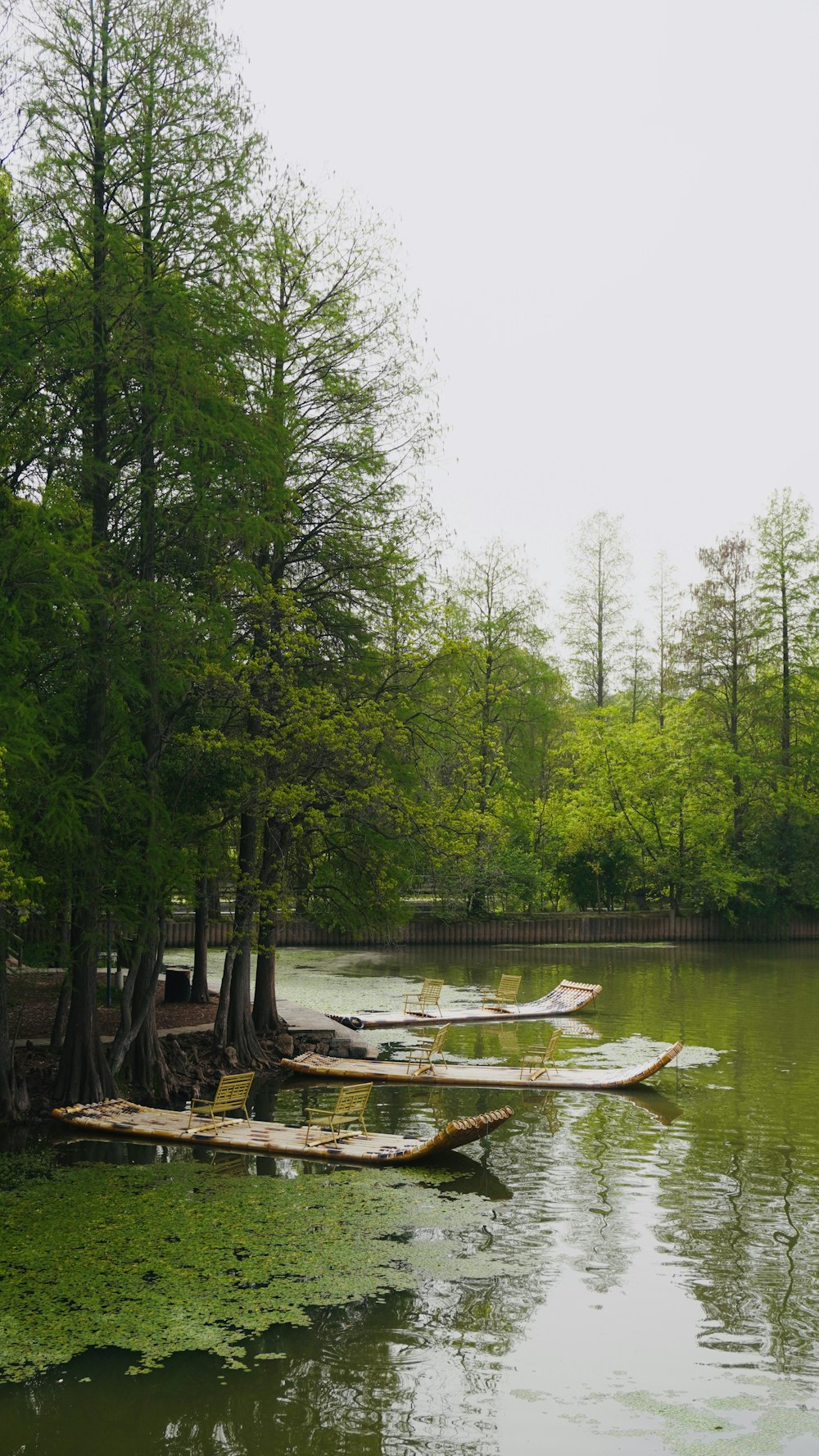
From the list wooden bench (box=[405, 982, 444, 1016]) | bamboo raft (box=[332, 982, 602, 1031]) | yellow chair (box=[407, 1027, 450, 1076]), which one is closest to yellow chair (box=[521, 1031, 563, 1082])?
yellow chair (box=[407, 1027, 450, 1076])

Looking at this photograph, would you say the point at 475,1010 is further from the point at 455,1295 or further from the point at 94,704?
the point at 455,1295

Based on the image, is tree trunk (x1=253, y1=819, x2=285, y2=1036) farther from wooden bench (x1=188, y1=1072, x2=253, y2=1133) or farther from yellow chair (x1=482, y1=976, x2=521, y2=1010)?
yellow chair (x1=482, y1=976, x2=521, y2=1010)

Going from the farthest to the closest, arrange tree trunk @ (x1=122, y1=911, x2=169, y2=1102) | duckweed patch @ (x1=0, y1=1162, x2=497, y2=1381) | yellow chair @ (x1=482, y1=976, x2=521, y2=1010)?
1. yellow chair @ (x1=482, y1=976, x2=521, y2=1010)
2. tree trunk @ (x1=122, y1=911, x2=169, y2=1102)
3. duckweed patch @ (x1=0, y1=1162, x2=497, y2=1381)

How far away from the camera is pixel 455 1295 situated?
35.5 feet

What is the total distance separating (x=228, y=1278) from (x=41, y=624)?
28.9 feet

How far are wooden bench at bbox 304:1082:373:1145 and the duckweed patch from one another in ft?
4.03

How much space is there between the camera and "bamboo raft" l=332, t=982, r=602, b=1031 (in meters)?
27.1

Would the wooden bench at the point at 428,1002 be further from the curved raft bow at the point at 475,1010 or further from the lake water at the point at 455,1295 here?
the lake water at the point at 455,1295

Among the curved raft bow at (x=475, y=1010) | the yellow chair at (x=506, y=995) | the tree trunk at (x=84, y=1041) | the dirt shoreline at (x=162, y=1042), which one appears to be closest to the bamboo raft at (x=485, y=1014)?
the curved raft bow at (x=475, y=1010)

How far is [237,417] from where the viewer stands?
1853 cm

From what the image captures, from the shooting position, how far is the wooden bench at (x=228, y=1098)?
665 inches

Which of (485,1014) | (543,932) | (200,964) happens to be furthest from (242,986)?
(543,932)

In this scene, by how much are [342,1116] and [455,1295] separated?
6431mm

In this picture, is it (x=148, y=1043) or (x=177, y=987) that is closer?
(x=148, y=1043)
